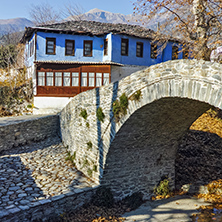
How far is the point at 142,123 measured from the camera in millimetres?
7473

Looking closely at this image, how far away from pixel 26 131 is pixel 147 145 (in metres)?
6.54

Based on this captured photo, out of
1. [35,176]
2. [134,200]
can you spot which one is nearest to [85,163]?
[35,176]

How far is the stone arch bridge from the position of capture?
5301 mm

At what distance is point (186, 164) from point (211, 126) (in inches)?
191

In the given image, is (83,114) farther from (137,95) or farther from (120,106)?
(137,95)

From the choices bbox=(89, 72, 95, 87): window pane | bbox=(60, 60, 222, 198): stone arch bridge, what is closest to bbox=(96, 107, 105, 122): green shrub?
bbox=(60, 60, 222, 198): stone arch bridge

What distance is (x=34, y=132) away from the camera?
12133 millimetres

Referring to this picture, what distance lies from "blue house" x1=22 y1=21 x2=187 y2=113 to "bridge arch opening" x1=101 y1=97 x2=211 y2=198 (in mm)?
9802

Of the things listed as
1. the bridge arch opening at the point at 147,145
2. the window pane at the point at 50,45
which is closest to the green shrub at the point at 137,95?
the bridge arch opening at the point at 147,145

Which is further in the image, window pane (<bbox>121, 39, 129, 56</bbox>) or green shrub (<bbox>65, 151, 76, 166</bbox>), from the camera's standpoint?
window pane (<bbox>121, 39, 129, 56</bbox>)

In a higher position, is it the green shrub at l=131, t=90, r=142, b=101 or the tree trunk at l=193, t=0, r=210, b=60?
the tree trunk at l=193, t=0, r=210, b=60

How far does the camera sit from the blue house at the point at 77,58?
17.4 m

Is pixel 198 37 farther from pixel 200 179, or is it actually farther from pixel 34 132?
pixel 34 132

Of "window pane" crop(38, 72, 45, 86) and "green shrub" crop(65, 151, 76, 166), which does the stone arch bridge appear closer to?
"green shrub" crop(65, 151, 76, 166)
